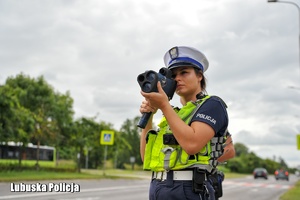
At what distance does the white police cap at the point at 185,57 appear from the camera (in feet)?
7.47

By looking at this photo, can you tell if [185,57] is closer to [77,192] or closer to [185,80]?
[185,80]

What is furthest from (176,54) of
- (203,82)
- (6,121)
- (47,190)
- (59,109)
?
(59,109)

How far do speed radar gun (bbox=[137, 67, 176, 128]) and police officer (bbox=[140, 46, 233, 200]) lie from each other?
3cm

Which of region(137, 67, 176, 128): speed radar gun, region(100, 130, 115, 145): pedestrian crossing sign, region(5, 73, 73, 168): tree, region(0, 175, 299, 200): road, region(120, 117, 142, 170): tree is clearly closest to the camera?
region(137, 67, 176, 128): speed radar gun

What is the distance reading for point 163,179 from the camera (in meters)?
2.17

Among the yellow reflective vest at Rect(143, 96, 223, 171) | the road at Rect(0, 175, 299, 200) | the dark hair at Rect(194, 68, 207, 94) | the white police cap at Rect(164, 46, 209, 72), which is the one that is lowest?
the road at Rect(0, 175, 299, 200)

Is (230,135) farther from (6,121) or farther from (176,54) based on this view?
(6,121)

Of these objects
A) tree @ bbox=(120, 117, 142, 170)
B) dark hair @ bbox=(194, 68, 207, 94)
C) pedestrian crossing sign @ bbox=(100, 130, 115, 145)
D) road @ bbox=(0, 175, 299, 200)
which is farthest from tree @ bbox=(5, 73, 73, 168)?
tree @ bbox=(120, 117, 142, 170)

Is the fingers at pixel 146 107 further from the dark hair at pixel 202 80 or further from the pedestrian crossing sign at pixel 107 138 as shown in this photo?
the pedestrian crossing sign at pixel 107 138

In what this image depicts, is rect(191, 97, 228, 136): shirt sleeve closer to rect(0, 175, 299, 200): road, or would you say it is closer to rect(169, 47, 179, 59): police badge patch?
rect(169, 47, 179, 59): police badge patch

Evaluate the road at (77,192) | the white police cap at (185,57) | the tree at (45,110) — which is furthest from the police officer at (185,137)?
the tree at (45,110)

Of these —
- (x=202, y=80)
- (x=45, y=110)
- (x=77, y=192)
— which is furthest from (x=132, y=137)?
(x=202, y=80)

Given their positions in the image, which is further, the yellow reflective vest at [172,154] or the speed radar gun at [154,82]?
the yellow reflective vest at [172,154]

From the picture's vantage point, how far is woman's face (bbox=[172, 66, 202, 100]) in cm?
227
